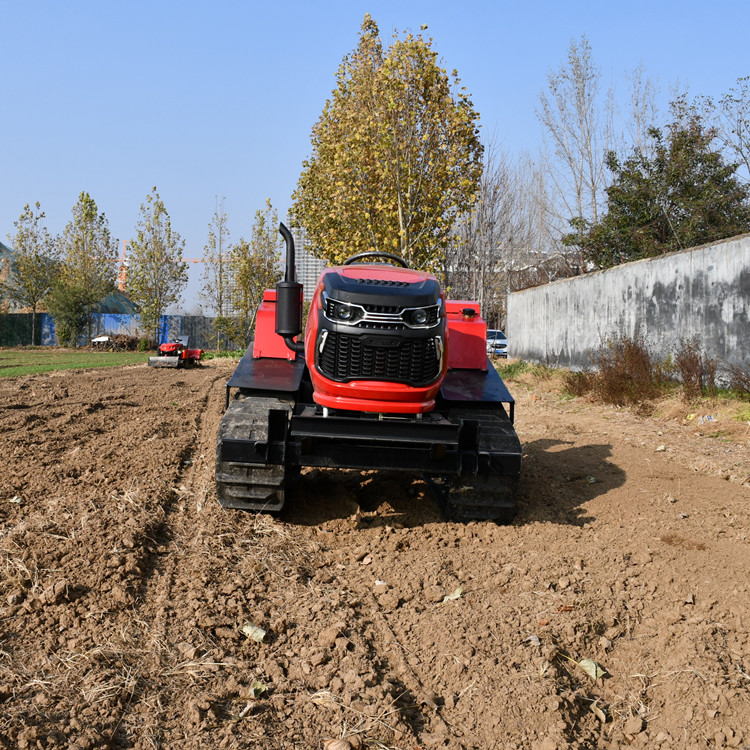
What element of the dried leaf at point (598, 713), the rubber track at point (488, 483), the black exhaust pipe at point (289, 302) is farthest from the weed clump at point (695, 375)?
the dried leaf at point (598, 713)

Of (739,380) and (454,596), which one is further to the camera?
(739,380)

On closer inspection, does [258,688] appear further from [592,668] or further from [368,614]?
[592,668]

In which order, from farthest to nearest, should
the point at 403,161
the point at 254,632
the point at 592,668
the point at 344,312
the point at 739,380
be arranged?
the point at 403,161 < the point at 739,380 < the point at 344,312 < the point at 254,632 < the point at 592,668

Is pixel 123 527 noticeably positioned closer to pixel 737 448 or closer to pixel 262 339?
pixel 262 339

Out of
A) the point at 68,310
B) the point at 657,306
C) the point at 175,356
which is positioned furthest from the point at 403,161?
the point at 68,310

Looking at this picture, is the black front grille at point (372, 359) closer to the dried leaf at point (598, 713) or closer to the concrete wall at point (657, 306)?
the dried leaf at point (598, 713)

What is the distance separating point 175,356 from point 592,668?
2152cm

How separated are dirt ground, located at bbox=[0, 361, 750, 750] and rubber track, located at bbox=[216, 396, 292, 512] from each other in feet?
0.55

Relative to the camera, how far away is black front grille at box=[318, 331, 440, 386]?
518 centimetres

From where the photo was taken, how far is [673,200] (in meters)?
20.9

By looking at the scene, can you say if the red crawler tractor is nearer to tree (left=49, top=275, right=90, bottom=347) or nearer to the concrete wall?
the concrete wall

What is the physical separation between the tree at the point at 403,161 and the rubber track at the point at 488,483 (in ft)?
39.2

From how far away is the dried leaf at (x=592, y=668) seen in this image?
3635mm

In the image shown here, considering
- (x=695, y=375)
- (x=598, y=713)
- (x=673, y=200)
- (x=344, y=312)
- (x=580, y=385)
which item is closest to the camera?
(x=598, y=713)
